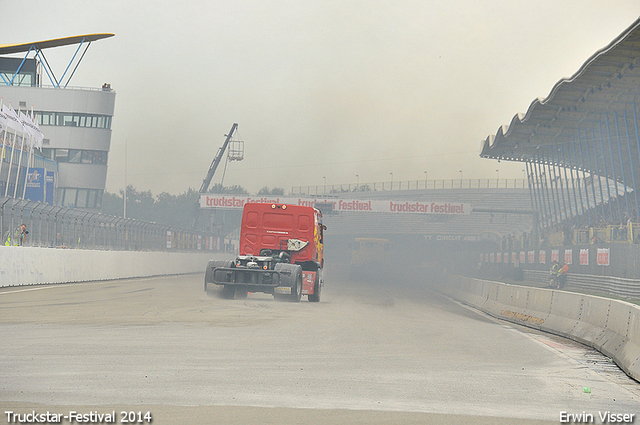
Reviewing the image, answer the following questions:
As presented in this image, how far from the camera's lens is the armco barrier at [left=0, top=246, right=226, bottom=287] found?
80.2 ft

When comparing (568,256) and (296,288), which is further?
(568,256)

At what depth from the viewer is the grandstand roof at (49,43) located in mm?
69688

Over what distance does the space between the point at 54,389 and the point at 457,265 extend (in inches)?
2422

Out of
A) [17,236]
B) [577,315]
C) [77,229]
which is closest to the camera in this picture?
[577,315]

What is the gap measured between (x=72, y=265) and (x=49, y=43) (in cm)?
4754

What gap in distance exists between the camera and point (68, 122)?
259ft

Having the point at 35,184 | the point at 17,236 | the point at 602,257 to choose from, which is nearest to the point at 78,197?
the point at 35,184

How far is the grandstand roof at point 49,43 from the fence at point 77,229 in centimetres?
3090

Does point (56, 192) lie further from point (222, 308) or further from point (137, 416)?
point (137, 416)

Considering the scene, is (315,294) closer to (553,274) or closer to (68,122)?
(553,274)

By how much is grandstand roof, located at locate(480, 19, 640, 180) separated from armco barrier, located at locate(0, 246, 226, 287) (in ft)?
70.2

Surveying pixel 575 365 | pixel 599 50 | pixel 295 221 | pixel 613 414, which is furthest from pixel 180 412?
pixel 599 50

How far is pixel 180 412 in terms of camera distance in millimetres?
6438

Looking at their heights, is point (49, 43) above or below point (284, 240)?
above
